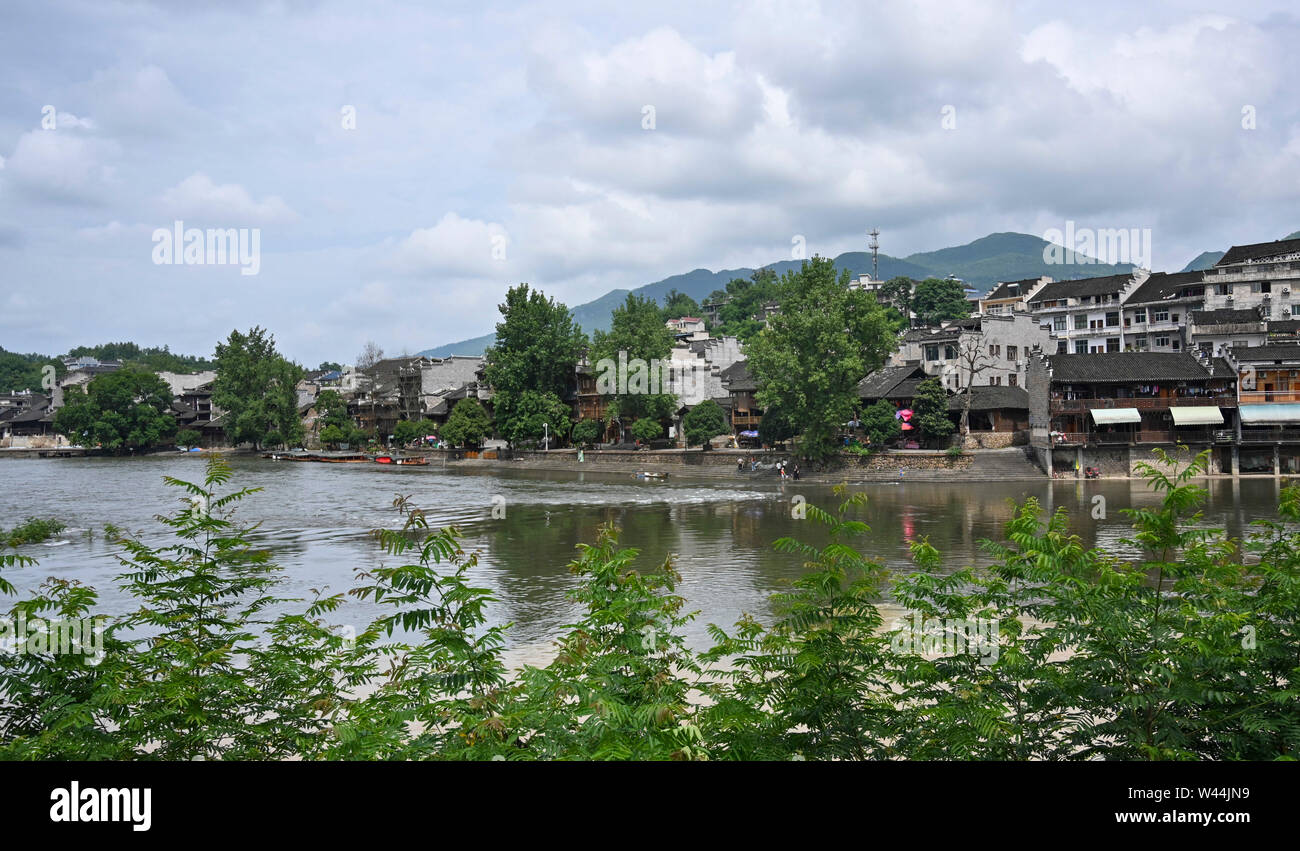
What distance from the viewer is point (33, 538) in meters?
35.2

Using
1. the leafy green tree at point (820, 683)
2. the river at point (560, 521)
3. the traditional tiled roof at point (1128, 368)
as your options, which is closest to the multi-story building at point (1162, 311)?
the traditional tiled roof at point (1128, 368)

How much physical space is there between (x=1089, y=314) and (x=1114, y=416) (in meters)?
23.2

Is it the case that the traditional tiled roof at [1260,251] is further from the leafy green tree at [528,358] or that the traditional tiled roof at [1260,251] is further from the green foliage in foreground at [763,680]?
the green foliage in foreground at [763,680]

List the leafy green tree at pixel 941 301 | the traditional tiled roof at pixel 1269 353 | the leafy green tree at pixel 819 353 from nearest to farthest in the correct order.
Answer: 1. the traditional tiled roof at pixel 1269 353
2. the leafy green tree at pixel 819 353
3. the leafy green tree at pixel 941 301

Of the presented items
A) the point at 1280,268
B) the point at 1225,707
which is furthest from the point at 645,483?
the point at 1225,707

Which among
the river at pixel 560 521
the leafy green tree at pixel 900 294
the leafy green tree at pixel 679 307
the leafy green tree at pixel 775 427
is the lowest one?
the river at pixel 560 521

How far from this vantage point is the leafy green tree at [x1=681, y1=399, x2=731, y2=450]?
72000 mm

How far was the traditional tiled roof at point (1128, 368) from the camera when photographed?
53281 millimetres

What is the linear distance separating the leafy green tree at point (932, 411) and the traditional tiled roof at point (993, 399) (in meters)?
1.98

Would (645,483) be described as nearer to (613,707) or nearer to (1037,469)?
(1037,469)

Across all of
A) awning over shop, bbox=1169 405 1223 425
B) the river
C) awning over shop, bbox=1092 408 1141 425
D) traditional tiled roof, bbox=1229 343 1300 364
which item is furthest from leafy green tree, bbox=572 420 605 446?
traditional tiled roof, bbox=1229 343 1300 364

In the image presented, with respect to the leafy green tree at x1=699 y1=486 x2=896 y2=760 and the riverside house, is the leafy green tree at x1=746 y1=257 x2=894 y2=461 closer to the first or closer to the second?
the riverside house

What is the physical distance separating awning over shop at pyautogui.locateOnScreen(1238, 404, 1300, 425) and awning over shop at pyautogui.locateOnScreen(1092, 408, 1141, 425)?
5.78 meters
